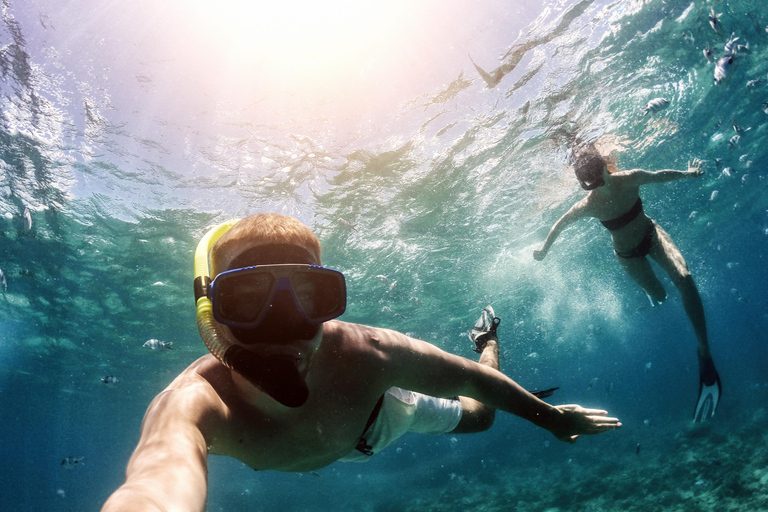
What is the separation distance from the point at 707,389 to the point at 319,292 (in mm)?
8518

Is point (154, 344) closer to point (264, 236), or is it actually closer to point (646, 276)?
point (264, 236)

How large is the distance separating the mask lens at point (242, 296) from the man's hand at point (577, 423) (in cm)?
305

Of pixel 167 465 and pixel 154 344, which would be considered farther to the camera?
pixel 154 344

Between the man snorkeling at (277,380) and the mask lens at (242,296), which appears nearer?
the man snorkeling at (277,380)

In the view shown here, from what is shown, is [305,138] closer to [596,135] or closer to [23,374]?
[596,135]

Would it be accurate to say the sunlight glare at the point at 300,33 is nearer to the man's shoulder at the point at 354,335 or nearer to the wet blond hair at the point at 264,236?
the wet blond hair at the point at 264,236

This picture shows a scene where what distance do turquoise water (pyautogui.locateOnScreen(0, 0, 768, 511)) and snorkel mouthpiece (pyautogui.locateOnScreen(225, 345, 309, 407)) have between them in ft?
32.7

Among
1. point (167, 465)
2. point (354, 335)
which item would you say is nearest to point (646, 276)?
point (354, 335)

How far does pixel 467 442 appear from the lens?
68938 millimetres

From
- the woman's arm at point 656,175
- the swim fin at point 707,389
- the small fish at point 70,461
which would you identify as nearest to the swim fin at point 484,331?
the swim fin at point 707,389

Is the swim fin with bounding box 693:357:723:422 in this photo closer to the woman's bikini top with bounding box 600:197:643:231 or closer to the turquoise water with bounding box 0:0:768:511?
the woman's bikini top with bounding box 600:197:643:231

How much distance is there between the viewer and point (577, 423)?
3.65 m

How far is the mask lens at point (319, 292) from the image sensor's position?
2.64 meters

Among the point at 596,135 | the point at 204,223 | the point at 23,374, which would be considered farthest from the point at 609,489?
the point at 23,374
